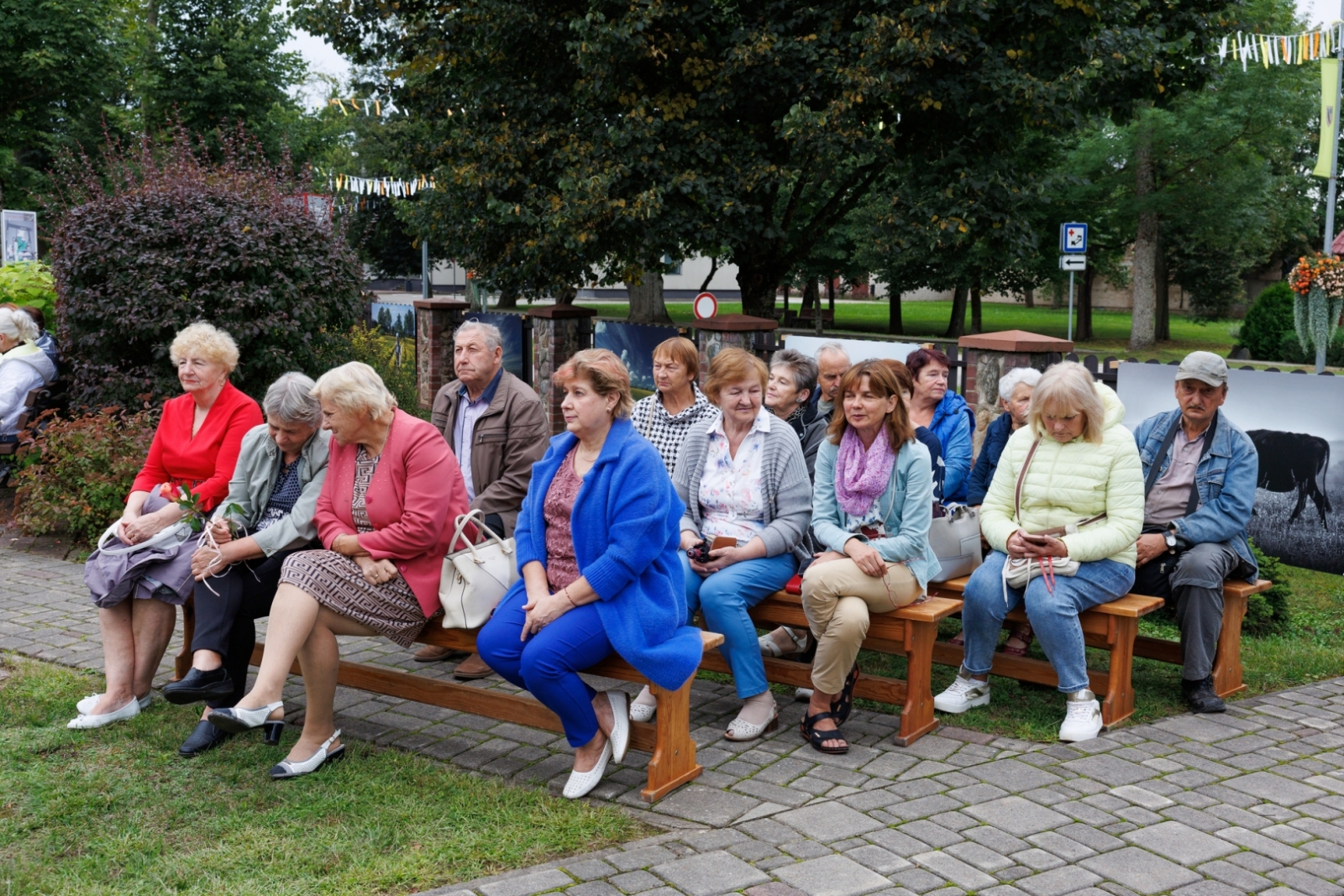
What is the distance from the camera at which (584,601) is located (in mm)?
4484

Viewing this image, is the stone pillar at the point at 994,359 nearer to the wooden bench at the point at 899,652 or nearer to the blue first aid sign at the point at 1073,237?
the wooden bench at the point at 899,652

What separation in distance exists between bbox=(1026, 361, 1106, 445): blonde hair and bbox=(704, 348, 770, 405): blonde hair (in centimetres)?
121

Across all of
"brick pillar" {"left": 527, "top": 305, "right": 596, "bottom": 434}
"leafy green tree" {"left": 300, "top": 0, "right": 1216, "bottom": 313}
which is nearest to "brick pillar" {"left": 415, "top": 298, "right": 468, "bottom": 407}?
"leafy green tree" {"left": 300, "top": 0, "right": 1216, "bottom": 313}

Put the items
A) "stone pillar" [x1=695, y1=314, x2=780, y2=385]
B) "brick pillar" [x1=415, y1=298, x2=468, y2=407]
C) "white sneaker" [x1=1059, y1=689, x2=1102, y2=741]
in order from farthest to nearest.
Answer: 1. "brick pillar" [x1=415, y1=298, x2=468, y2=407]
2. "stone pillar" [x1=695, y1=314, x2=780, y2=385]
3. "white sneaker" [x1=1059, y1=689, x2=1102, y2=741]

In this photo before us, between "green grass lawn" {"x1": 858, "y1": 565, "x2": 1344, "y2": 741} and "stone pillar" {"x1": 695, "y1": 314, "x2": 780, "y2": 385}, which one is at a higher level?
"stone pillar" {"x1": 695, "y1": 314, "x2": 780, "y2": 385}

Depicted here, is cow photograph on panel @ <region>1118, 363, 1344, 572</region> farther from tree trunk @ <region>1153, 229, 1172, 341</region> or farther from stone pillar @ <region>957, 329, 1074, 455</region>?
tree trunk @ <region>1153, 229, 1172, 341</region>

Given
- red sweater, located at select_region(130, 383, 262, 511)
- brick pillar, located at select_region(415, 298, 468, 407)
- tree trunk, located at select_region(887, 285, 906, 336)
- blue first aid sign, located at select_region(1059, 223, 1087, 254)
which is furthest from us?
tree trunk, located at select_region(887, 285, 906, 336)

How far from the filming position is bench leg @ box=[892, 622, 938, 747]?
503 centimetres

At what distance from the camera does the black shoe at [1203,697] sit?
5422mm

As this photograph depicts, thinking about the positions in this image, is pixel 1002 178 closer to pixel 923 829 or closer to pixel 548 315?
pixel 548 315

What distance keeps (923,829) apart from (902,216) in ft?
32.9

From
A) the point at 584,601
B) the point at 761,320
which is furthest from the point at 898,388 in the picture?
the point at 761,320

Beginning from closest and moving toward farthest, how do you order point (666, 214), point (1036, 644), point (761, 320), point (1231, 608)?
point (1231, 608) < point (1036, 644) < point (761, 320) < point (666, 214)

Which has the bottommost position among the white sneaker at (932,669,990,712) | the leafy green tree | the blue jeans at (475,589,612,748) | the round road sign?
the white sneaker at (932,669,990,712)
